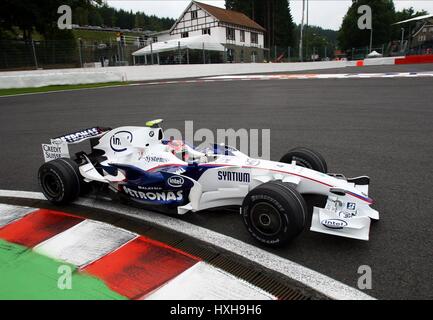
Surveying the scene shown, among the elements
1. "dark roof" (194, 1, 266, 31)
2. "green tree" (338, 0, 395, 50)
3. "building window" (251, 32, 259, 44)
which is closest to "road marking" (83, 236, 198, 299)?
"dark roof" (194, 1, 266, 31)

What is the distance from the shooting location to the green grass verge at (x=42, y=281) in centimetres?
238

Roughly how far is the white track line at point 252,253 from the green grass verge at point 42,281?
0.93 metres

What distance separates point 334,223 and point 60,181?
2.86 m

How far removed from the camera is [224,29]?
46.0 meters

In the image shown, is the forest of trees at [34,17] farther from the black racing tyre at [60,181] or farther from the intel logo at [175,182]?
the intel logo at [175,182]

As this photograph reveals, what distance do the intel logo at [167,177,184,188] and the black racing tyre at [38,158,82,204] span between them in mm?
1218

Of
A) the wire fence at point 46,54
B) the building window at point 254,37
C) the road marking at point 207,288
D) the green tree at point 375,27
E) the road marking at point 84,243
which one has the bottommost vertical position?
the road marking at point 207,288

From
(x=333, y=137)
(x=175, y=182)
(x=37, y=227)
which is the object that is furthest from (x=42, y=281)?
(x=333, y=137)

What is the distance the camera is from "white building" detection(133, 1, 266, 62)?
46031mm

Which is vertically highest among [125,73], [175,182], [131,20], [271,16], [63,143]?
[131,20]

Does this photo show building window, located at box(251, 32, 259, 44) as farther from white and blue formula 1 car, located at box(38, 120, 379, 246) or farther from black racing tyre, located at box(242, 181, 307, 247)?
black racing tyre, located at box(242, 181, 307, 247)

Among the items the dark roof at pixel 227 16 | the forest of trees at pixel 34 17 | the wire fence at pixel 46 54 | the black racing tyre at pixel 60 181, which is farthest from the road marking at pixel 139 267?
the dark roof at pixel 227 16

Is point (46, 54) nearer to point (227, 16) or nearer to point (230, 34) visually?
point (230, 34)
